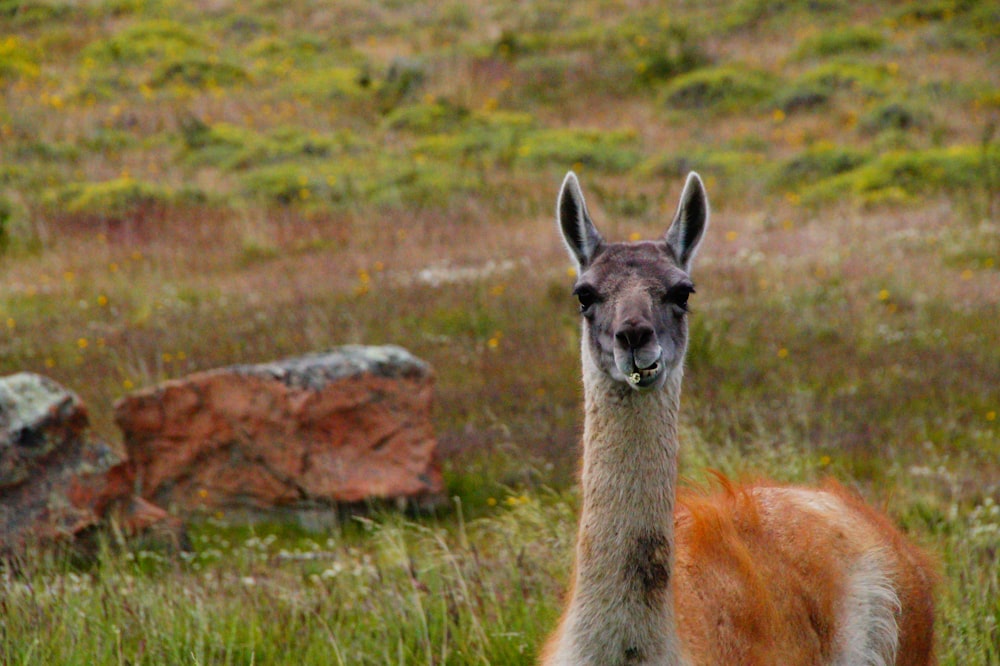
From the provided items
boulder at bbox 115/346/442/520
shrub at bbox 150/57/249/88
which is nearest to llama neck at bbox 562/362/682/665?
boulder at bbox 115/346/442/520

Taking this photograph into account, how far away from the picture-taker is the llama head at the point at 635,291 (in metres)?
3.03

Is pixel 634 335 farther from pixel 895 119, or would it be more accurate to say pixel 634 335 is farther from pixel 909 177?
pixel 895 119

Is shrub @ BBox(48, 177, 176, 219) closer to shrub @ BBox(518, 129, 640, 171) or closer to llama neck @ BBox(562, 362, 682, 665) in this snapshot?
shrub @ BBox(518, 129, 640, 171)

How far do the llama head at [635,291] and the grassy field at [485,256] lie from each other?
59.5 inches

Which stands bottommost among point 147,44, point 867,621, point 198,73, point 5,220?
point 867,621

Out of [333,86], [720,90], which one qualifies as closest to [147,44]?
[333,86]

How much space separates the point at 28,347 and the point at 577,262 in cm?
871

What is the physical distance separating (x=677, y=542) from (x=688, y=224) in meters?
1.03

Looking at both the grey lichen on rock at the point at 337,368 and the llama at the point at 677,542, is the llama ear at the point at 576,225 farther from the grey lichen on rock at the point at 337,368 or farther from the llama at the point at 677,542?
the grey lichen on rock at the point at 337,368

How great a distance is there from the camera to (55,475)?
21.1 ft

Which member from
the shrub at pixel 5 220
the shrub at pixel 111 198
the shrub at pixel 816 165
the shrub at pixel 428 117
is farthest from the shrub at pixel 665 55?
the shrub at pixel 5 220

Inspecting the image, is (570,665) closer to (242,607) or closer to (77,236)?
(242,607)

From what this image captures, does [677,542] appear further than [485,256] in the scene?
No

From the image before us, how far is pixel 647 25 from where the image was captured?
27297 mm
